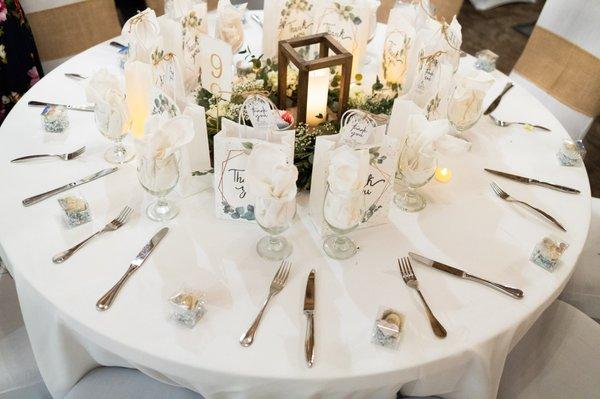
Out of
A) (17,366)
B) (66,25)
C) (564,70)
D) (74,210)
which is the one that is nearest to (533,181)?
(564,70)

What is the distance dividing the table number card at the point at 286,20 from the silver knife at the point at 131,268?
92 cm

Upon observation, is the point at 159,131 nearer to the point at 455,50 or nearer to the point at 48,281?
the point at 48,281

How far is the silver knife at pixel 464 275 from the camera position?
1.15m

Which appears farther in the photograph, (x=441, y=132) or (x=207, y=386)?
(x=441, y=132)

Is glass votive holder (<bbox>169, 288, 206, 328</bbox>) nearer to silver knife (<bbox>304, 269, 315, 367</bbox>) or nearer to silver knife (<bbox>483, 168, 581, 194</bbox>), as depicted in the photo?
silver knife (<bbox>304, 269, 315, 367</bbox>)

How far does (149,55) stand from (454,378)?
1187mm

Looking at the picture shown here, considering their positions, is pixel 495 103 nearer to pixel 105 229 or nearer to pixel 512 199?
pixel 512 199

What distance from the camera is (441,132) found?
1.22 meters

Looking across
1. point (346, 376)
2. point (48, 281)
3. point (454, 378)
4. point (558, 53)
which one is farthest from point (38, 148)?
point (558, 53)

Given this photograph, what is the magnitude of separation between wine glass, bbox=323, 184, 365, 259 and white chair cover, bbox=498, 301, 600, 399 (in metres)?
0.57

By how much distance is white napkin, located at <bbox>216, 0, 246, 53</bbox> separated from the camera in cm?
177

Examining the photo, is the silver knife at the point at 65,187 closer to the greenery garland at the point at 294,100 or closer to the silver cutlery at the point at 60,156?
the silver cutlery at the point at 60,156

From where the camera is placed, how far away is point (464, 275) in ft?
3.87

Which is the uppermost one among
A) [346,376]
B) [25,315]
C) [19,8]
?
[19,8]
